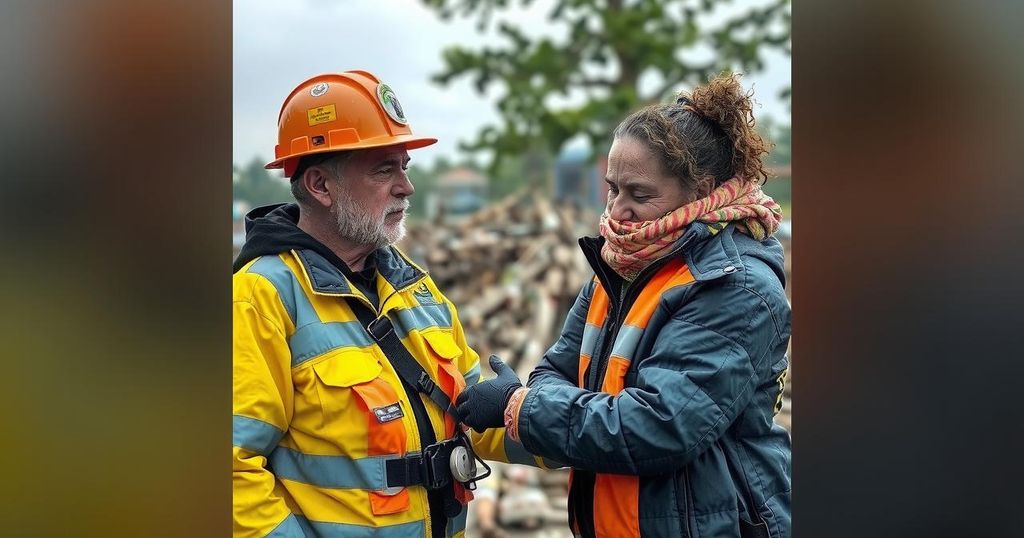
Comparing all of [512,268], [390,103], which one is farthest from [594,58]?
[390,103]

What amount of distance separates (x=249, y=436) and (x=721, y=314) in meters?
1.23

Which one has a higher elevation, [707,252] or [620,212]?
[620,212]

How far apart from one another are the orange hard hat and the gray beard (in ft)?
0.58

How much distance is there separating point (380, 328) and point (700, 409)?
94cm

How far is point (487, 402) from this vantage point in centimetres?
249

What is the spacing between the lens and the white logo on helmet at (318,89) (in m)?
2.71

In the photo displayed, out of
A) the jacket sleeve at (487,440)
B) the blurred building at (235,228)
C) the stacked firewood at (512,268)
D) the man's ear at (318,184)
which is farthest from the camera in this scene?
the stacked firewood at (512,268)

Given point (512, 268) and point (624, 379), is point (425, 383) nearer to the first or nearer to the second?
point (624, 379)

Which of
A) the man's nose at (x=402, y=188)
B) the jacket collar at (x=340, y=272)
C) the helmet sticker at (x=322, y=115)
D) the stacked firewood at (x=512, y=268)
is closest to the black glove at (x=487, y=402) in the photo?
the jacket collar at (x=340, y=272)

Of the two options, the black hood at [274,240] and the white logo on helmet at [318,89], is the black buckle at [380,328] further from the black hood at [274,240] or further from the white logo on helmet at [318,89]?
the white logo on helmet at [318,89]

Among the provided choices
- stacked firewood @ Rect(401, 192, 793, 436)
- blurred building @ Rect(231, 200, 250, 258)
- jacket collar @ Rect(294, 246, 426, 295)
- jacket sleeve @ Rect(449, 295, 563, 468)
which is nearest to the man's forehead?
jacket collar @ Rect(294, 246, 426, 295)
